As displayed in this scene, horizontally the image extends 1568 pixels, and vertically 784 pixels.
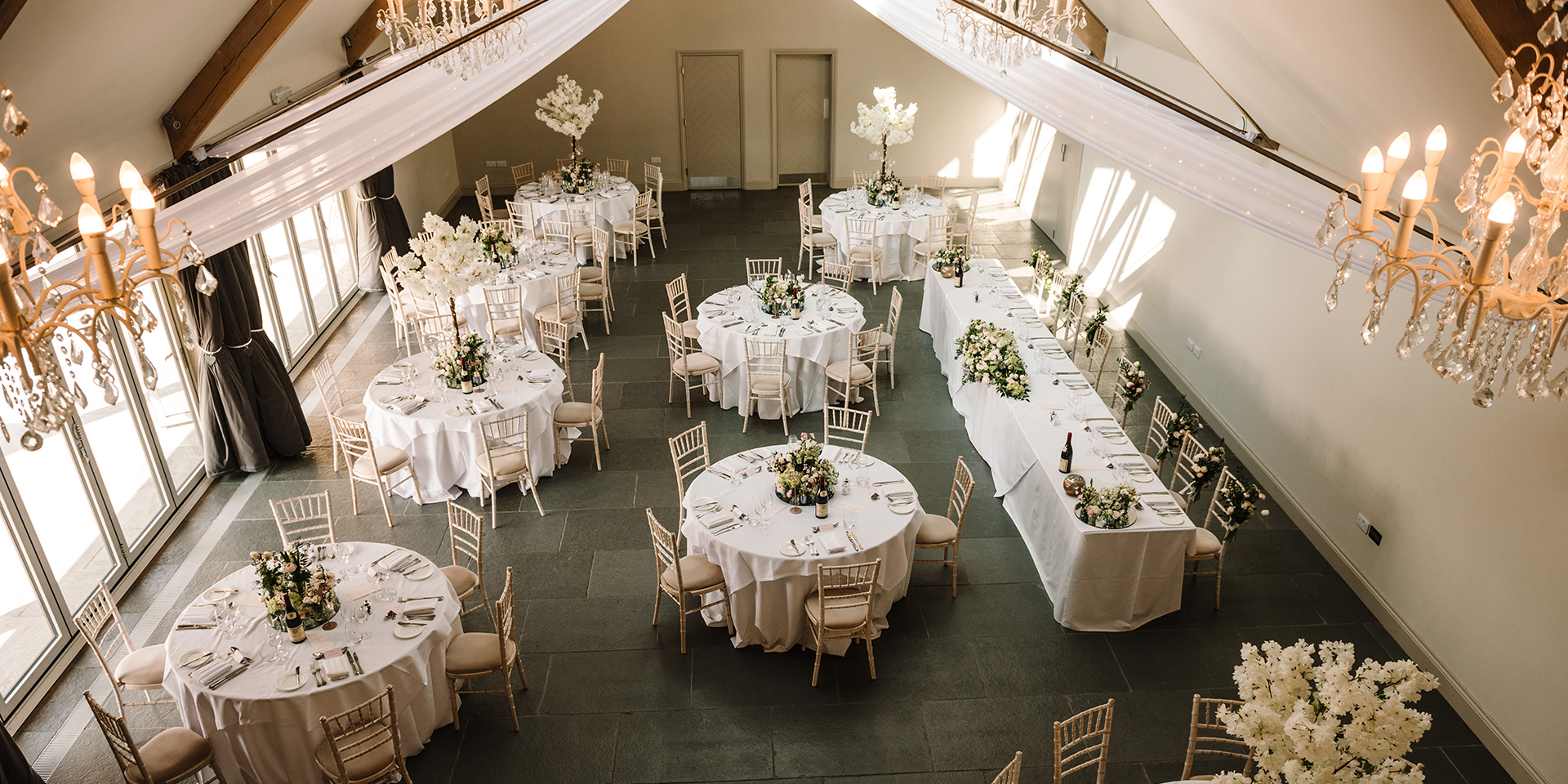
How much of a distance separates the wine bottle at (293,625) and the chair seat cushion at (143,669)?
0.91 meters

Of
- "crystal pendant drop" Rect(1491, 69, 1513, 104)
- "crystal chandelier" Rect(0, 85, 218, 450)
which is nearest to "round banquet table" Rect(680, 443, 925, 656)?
"crystal chandelier" Rect(0, 85, 218, 450)

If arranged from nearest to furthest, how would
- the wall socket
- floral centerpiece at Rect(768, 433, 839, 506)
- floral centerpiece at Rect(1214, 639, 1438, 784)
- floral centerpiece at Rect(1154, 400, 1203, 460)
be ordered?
floral centerpiece at Rect(1214, 639, 1438, 784) → floral centerpiece at Rect(768, 433, 839, 506) → the wall socket → floral centerpiece at Rect(1154, 400, 1203, 460)

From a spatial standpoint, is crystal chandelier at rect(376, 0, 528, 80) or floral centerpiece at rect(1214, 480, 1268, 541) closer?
crystal chandelier at rect(376, 0, 528, 80)

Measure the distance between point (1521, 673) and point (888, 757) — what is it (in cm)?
389

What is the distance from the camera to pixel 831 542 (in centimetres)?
659

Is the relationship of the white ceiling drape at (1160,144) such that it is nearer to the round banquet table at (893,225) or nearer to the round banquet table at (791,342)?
the round banquet table at (791,342)

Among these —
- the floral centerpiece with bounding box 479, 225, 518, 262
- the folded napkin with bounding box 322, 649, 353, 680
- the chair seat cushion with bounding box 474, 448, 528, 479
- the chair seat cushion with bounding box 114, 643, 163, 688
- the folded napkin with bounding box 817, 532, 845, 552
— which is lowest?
the chair seat cushion with bounding box 114, 643, 163, 688

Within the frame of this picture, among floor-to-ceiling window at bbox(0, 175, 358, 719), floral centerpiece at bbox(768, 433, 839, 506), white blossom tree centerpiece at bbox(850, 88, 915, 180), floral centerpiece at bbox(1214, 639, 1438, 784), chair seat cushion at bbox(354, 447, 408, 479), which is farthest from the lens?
white blossom tree centerpiece at bbox(850, 88, 915, 180)

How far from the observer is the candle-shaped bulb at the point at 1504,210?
2713 mm

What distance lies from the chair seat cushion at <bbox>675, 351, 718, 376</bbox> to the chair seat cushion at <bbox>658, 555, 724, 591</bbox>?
10.7 ft

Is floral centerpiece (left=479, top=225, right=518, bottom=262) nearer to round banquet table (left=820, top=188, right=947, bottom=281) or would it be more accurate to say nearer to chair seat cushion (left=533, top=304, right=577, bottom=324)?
chair seat cushion (left=533, top=304, right=577, bottom=324)

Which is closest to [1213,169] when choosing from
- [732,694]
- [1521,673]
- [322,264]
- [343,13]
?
[1521,673]

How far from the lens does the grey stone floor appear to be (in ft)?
19.5

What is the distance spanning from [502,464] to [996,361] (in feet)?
14.6
